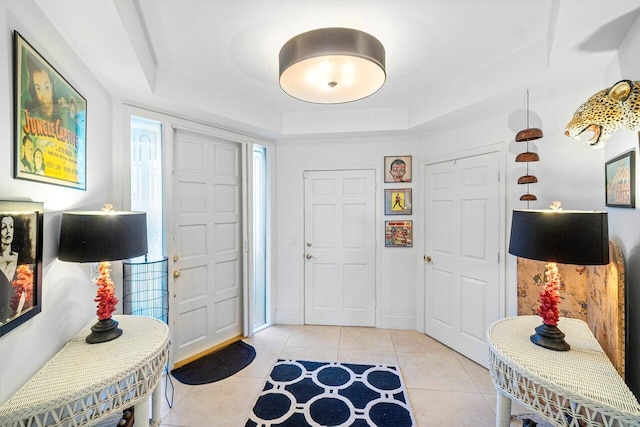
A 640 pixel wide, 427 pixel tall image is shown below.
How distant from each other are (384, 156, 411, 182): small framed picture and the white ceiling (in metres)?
0.67

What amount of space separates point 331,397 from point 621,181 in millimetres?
2257

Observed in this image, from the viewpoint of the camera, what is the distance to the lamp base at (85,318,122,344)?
1442 millimetres

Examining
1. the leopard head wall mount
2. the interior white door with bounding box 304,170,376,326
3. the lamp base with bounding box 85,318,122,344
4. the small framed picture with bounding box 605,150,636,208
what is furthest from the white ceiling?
the lamp base with bounding box 85,318,122,344

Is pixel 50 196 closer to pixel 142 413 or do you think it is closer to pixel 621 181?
pixel 142 413

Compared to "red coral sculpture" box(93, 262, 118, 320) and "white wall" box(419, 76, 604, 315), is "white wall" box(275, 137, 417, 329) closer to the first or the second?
"white wall" box(419, 76, 604, 315)

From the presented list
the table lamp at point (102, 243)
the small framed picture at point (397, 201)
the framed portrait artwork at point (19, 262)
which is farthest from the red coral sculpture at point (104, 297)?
the small framed picture at point (397, 201)

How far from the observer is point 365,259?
11.1 feet

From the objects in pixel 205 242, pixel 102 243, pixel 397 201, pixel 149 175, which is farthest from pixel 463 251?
pixel 149 175

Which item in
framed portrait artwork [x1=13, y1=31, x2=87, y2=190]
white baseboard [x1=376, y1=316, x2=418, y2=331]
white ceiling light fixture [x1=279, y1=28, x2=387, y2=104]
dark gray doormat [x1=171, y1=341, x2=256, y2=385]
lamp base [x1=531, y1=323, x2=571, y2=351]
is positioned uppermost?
white ceiling light fixture [x1=279, y1=28, x2=387, y2=104]

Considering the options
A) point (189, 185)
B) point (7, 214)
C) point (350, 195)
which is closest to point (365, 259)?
point (350, 195)

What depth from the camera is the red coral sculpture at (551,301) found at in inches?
57.2

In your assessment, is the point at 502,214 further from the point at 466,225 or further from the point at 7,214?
the point at 7,214

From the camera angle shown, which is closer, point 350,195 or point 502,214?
point 502,214

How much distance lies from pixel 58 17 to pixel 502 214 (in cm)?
315
